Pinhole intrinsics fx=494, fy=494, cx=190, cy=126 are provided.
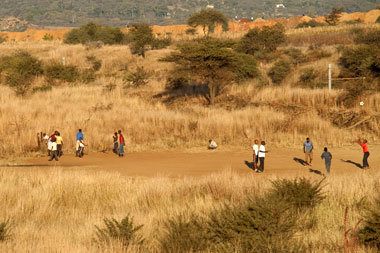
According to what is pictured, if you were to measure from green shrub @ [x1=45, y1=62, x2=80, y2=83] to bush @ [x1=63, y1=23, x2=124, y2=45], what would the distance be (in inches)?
1208

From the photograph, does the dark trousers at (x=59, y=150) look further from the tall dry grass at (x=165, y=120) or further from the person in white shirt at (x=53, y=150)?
the tall dry grass at (x=165, y=120)

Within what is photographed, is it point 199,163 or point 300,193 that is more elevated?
point 199,163

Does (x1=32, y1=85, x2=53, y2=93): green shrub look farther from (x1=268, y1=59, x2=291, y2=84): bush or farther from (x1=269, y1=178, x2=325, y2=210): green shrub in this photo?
(x1=269, y1=178, x2=325, y2=210): green shrub

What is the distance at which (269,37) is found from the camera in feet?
165

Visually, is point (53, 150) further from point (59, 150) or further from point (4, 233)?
point (4, 233)

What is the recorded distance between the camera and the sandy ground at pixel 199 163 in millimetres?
17656

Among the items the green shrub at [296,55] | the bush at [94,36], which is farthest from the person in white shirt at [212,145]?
the bush at [94,36]

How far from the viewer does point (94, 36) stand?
7325 cm

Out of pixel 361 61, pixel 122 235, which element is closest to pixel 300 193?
pixel 122 235

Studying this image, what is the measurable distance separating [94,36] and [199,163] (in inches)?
2266

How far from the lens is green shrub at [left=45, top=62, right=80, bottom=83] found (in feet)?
136

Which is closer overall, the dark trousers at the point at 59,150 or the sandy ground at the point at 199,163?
the sandy ground at the point at 199,163

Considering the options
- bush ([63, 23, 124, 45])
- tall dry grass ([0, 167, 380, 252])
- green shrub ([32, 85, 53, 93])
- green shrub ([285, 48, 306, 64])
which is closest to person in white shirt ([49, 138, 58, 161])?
tall dry grass ([0, 167, 380, 252])

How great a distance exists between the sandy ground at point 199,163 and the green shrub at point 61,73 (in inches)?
833
